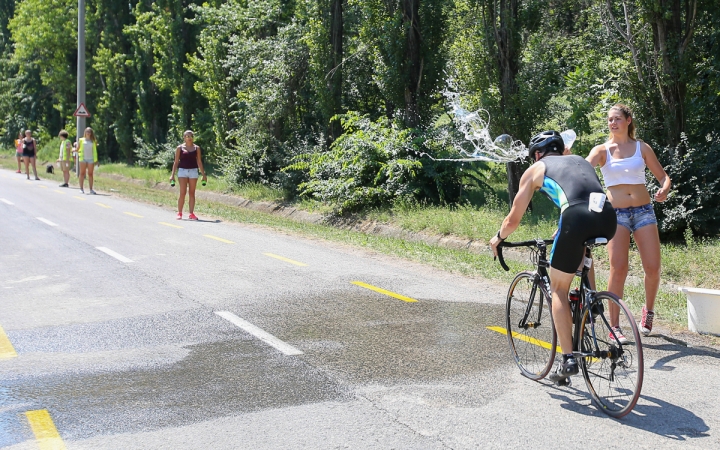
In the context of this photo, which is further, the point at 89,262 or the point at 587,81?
the point at 587,81

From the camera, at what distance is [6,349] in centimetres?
721

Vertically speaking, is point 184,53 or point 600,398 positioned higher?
point 184,53

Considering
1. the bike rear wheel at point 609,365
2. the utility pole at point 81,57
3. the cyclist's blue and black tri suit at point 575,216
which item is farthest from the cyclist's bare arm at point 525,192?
the utility pole at point 81,57

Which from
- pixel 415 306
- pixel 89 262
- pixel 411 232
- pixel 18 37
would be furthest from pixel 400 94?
pixel 18 37

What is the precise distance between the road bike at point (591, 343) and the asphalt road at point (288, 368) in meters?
0.17

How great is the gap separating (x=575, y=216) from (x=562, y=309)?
26.6 inches

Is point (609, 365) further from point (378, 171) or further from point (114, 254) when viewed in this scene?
point (378, 171)

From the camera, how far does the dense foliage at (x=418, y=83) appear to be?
12273 mm

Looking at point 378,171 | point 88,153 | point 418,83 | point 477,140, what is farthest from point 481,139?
point 88,153

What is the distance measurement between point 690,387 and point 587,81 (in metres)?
9.99

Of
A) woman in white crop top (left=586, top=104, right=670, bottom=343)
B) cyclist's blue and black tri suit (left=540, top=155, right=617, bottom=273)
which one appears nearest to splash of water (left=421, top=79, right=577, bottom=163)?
woman in white crop top (left=586, top=104, right=670, bottom=343)

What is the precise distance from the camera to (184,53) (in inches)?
1362

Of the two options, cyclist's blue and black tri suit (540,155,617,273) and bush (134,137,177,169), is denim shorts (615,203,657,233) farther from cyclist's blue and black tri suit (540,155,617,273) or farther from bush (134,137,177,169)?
bush (134,137,177,169)

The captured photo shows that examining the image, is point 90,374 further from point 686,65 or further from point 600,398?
point 686,65
